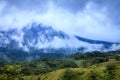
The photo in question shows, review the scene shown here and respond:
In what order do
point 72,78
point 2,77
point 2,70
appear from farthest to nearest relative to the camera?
point 72,78
point 2,70
point 2,77

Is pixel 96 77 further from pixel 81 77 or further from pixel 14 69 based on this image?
pixel 14 69

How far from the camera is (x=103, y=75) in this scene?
189625 millimetres

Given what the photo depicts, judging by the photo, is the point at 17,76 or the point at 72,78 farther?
the point at 72,78

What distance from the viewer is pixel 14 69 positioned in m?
109

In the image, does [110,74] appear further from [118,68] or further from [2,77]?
[2,77]

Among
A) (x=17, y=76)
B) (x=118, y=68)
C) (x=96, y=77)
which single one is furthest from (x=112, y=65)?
(x=17, y=76)

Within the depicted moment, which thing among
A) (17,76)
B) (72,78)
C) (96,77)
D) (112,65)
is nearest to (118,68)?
(112,65)

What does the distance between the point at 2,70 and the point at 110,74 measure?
9613 cm

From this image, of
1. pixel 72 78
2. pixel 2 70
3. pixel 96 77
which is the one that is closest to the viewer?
pixel 2 70

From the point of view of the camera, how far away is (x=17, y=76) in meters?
114

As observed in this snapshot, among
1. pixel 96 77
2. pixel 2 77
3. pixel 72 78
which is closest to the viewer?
pixel 2 77

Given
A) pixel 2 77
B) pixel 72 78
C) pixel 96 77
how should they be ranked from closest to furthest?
1. pixel 2 77
2. pixel 96 77
3. pixel 72 78

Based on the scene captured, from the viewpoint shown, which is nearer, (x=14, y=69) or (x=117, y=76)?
(x=14, y=69)

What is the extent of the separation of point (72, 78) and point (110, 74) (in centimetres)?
2667
